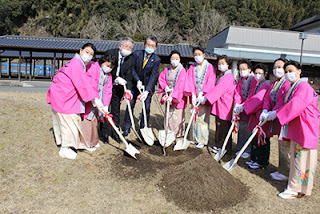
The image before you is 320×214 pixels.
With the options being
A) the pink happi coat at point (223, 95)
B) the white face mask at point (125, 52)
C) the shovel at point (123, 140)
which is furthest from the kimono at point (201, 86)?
the shovel at point (123, 140)

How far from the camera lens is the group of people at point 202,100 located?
10.5 ft

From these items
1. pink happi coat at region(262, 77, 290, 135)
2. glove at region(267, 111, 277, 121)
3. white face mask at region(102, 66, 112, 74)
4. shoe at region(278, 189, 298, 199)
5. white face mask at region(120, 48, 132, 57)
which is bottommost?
shoe at region(278, 189, 298, 199)

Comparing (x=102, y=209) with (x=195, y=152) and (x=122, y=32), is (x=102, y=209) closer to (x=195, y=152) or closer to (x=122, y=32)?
(x=195, y=152)

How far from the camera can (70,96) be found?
3.87m

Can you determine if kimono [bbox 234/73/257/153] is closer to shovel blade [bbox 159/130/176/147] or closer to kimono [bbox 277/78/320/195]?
kimono [bbox 277/78/320/195]

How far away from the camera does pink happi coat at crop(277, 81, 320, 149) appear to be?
3082 mm

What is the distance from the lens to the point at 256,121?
414cm

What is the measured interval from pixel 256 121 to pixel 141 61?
2510 mm

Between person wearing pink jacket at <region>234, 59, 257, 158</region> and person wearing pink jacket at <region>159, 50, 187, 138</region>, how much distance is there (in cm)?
109

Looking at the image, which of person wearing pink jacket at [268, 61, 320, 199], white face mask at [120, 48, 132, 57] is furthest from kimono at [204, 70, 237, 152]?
white face mask at [120, 48, 132, 57]

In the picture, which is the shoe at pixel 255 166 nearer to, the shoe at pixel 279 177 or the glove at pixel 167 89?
the shoe at pixel 279 177

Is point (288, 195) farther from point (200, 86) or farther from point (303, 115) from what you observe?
point (200, 86)

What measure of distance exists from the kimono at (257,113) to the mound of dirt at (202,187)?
3.02 ft

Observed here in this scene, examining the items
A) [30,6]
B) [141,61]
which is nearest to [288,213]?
[141,61]
